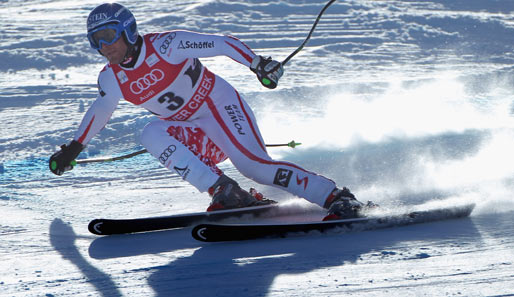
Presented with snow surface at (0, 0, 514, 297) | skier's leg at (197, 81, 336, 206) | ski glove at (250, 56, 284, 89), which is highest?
ski glove at (250, 56, 284, 89)

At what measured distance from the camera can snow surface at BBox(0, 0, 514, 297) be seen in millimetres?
3176

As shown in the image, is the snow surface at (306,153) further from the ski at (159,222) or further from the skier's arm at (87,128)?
the skier's arm at (87,128)

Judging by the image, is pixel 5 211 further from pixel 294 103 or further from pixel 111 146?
pixel 294 103

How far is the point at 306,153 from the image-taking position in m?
5.81

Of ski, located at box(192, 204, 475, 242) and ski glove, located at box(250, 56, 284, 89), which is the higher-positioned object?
ski glove, located at box(250, 56, 284, 89)

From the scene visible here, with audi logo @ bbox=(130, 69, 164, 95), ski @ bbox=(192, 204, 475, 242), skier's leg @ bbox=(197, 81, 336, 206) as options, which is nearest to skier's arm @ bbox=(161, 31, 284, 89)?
audi logo @ bbox=(130, 69, 164, 95)

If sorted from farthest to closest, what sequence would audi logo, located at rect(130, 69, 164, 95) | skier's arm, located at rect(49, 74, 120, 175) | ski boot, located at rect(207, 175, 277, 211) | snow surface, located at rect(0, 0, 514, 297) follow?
skier's arm, located at rect(49, 74, 120, 175)
audi logo, located at rect(130, 69, 164, 95)
ski boot, located at rect(207, 175, 277, 211)
snow surface, located at rect(0, 0, 514, 297)

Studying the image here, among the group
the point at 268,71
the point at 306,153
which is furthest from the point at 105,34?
the point at 306,153

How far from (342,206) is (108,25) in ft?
5.21

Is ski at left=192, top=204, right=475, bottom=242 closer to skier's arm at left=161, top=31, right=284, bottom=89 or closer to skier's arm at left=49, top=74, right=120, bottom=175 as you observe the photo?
skier's arm at left=161, top=31, right=284, bottom=89

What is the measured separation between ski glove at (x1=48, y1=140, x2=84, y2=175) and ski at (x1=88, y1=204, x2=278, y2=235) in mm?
538

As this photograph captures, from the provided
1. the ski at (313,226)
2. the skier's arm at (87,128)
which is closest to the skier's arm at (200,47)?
the skier's arm at (87,128)

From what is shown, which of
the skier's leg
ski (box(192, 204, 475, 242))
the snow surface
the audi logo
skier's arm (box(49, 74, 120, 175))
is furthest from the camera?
skier's arm (box(49, 74, 120, 175))

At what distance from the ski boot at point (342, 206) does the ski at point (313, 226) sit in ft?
0.27
